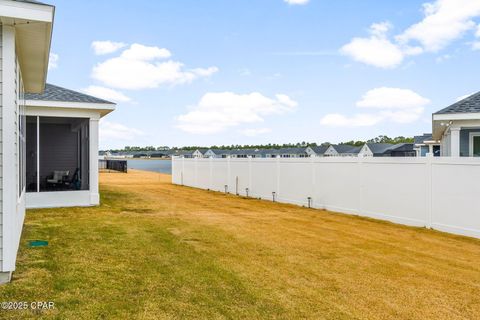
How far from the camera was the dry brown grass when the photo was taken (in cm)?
455

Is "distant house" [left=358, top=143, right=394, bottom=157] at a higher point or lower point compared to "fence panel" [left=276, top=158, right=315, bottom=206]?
higher

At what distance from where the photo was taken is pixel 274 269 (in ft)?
19.9

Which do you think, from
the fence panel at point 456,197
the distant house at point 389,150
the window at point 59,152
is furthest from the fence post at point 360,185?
the distant house at point 389,150

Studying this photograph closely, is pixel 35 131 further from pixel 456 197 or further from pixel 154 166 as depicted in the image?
pixel 154 166

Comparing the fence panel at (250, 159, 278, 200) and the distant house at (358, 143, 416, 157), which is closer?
the fence panel at (250, 159, 278, 200)

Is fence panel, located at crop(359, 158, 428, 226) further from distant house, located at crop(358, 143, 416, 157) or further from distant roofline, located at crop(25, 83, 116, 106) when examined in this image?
distant house, located at crop(358, 143, 416, 157)

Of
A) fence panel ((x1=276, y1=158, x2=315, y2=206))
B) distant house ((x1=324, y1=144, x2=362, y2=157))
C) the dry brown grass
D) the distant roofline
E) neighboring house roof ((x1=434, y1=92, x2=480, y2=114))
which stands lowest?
the dry brown grass

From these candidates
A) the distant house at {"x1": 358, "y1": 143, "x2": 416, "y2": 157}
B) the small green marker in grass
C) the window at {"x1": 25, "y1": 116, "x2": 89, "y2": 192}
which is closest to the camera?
the small green marker in grass

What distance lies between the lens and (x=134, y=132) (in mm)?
62562

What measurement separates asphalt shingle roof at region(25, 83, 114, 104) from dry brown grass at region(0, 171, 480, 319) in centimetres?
356


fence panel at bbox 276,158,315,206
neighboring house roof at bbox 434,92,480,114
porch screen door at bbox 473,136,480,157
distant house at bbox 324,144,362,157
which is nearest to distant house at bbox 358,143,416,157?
distant house at bbox 324,144,362,157

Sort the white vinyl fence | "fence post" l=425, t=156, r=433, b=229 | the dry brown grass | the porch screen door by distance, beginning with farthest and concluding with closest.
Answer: the porch screen door < "fence post" l=425, t=156, r=433, b=229 < the white vinyl fence < the dry brown grass

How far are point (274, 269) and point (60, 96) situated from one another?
9.58m

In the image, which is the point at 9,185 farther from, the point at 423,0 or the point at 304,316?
the point at 423,0
